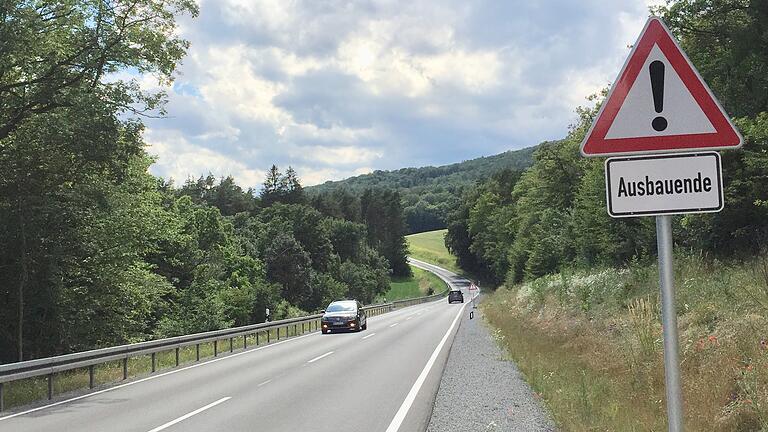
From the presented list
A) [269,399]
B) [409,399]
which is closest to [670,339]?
[409,399]

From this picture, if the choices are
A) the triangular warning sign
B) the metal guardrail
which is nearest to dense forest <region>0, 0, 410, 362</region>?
the metal guardrail

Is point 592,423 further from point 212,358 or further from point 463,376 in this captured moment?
point 212,358

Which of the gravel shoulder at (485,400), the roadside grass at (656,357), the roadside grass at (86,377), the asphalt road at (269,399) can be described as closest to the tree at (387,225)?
the roadside grass at (86,377)

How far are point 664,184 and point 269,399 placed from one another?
9.86 meters

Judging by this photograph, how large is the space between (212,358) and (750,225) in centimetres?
1762

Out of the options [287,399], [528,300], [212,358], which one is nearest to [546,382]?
[287,399]

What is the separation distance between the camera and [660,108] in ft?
11.4

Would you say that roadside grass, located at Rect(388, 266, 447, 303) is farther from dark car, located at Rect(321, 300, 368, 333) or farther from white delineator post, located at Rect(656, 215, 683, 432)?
white delineator post, located at Rect(656, 215, 683, 432)

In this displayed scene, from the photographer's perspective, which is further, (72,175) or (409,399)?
(72,175)

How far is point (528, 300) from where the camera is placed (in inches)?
1324

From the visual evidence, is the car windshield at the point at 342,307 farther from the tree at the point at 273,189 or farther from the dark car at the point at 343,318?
the tree at the point at 273,189

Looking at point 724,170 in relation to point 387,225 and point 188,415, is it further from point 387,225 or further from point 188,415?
point 387,225

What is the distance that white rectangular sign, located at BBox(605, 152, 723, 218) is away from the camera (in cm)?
330

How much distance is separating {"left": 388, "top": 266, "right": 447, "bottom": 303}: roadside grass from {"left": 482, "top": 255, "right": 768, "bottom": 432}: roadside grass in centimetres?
9956
